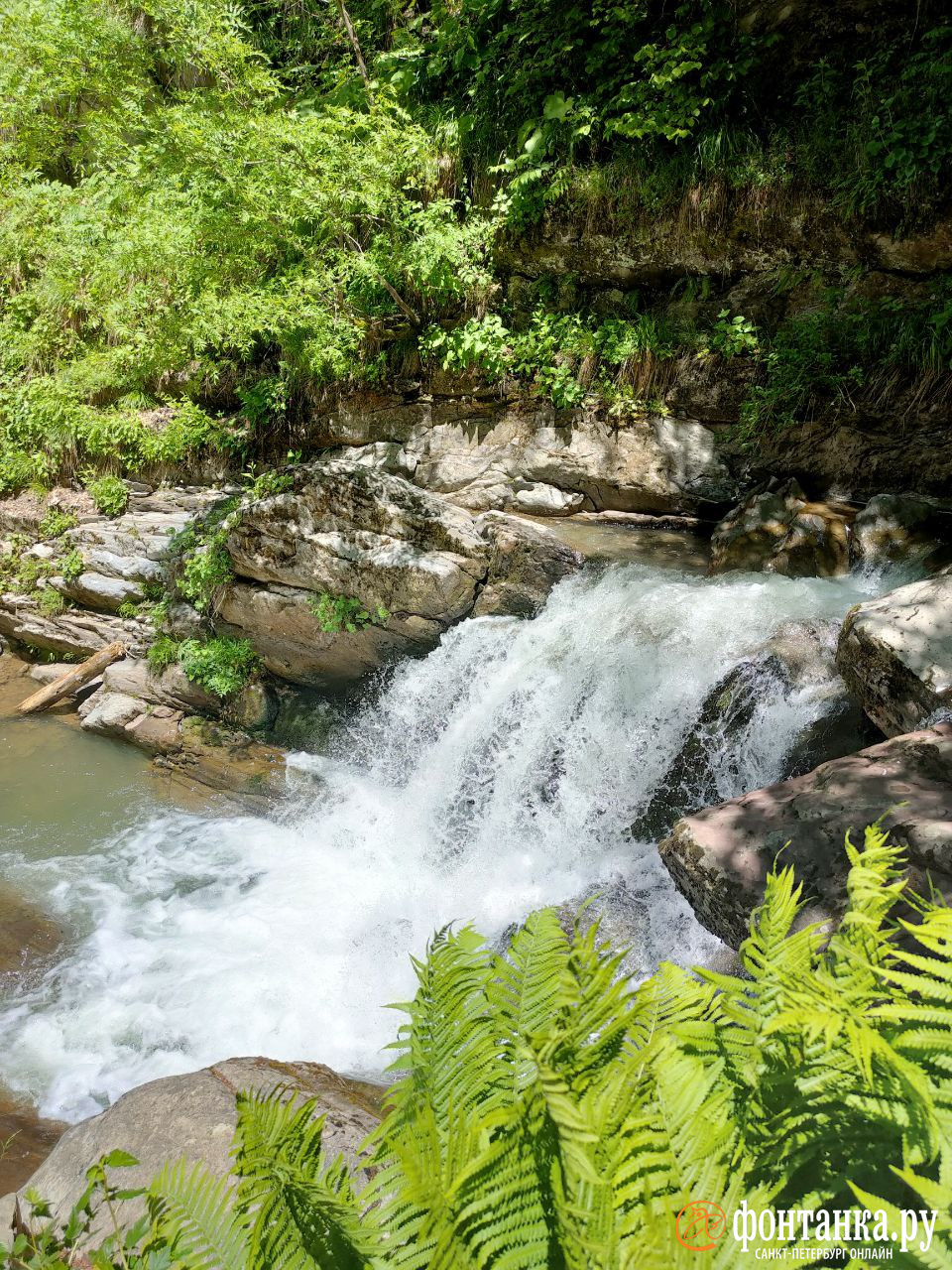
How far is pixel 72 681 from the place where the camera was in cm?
848

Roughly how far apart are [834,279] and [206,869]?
8.26 m

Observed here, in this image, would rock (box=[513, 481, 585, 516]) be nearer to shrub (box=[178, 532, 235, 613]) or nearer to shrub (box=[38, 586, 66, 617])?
shrub (box=[178, 532, 235, 613])

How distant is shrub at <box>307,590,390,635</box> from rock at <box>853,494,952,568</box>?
454cm

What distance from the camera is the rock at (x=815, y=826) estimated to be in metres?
3.05

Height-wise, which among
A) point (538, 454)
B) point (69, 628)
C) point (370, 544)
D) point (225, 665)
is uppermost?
point (538, 454)

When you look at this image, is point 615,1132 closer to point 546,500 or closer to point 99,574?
point 546,500

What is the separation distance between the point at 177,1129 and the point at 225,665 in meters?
5.70

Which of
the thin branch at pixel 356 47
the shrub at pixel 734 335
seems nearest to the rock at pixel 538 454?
the shrub at pixel 734 335

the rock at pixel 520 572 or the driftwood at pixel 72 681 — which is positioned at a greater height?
the rock at pixel 520 572

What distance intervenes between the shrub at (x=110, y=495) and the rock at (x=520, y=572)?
5670mm

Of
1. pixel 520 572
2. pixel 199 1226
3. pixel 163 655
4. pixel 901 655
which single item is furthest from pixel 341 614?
pixel 199 1226

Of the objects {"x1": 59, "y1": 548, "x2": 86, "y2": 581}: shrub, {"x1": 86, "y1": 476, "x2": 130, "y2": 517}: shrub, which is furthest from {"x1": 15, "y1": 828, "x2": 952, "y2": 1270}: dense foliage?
{"x1": 86, "y1": 476, "x2": 130, "y2": 517}: shrub

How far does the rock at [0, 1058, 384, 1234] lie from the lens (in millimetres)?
2381

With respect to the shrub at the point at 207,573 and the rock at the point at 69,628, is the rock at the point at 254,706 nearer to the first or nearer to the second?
the shrub at the point at 207,573
